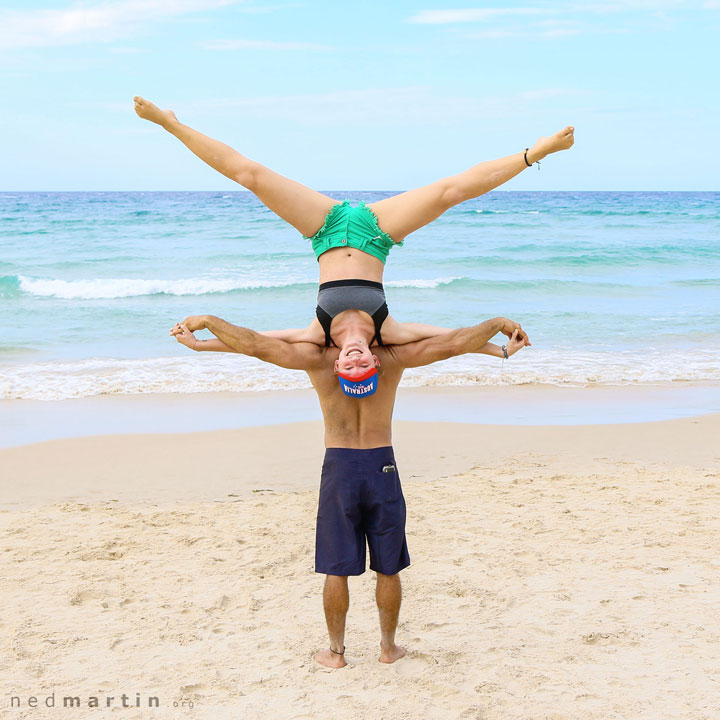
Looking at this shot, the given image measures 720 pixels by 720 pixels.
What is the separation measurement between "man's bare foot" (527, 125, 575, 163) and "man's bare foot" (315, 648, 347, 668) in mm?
2901

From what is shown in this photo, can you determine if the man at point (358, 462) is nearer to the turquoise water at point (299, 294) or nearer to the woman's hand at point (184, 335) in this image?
the woman's hand at point (184, 335)

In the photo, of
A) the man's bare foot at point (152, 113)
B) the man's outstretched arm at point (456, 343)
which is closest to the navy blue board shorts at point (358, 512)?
the man's outstretched arm at point (456, 343)

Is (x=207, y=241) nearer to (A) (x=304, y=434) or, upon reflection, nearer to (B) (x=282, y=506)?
(A) (x=304, y=434)

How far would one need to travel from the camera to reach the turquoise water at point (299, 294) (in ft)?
42.4

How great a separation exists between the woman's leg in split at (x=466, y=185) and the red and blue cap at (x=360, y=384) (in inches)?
30.8

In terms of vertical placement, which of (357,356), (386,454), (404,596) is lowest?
(404,596)

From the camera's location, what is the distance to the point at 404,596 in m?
5.74

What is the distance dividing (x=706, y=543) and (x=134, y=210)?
45668 millimetres

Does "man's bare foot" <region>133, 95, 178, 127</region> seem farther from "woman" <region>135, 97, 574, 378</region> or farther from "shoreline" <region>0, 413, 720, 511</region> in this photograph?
"shoreline" <region>0, 413, 720, 511</region>

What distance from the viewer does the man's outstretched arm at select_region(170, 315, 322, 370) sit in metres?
4.23

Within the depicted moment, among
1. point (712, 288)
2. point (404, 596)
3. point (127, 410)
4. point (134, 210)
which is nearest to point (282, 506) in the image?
point (404, 596)

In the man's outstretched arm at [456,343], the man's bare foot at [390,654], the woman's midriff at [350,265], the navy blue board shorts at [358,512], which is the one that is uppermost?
the woman's midriff at [350,265]

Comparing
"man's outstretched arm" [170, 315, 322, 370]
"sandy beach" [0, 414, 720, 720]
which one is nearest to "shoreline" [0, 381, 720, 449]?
"sandy beach" [0, 414, 720, 720]

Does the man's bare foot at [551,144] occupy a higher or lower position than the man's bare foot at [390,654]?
higher
